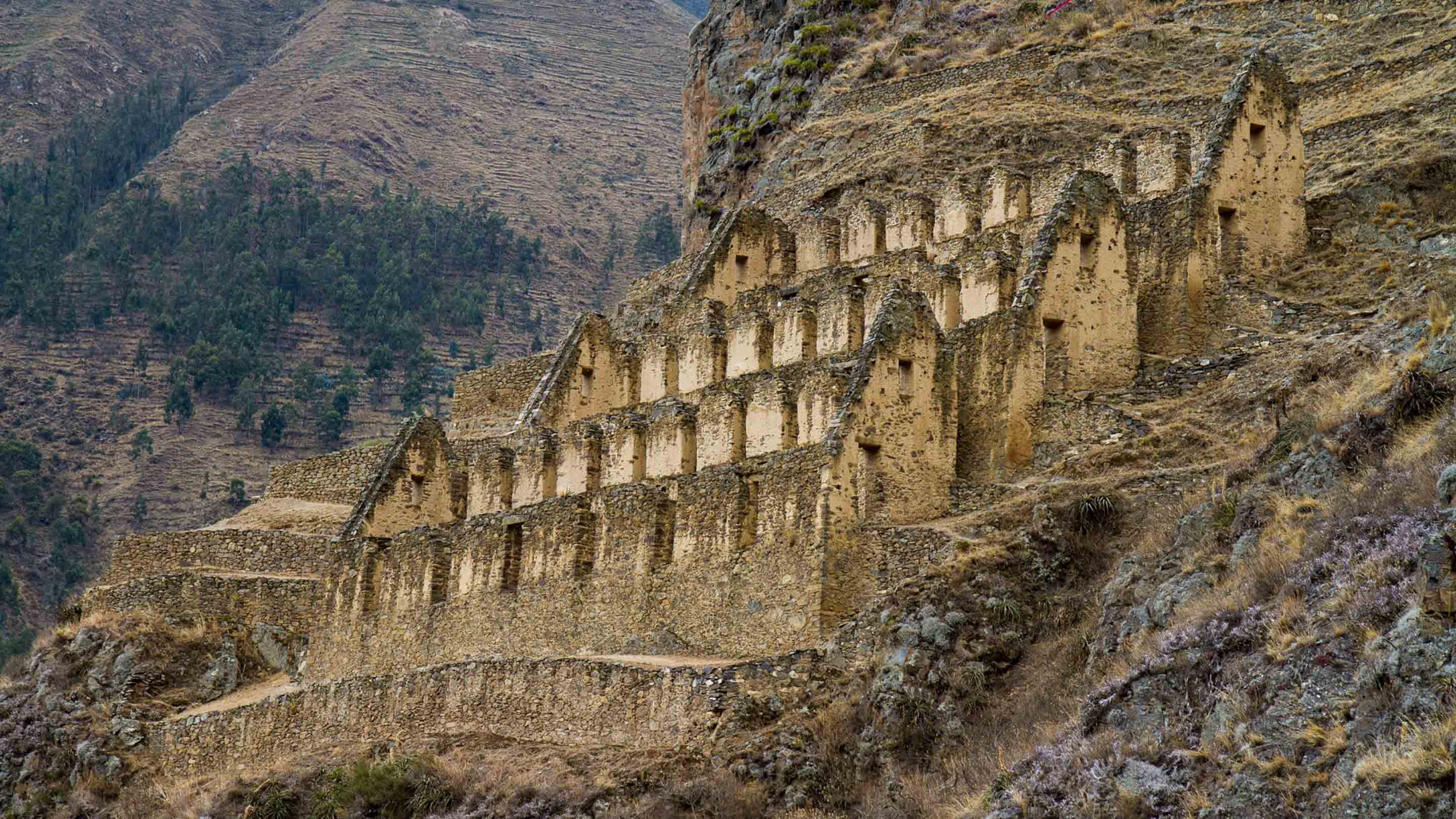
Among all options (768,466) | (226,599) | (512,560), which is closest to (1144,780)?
(768,466)

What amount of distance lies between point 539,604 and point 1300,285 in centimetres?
1305

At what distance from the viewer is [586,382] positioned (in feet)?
133

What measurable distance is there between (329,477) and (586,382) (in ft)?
27.3

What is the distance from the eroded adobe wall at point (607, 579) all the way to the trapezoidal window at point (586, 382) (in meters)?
5.29

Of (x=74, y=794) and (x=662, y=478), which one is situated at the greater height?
(x=662, y=478)

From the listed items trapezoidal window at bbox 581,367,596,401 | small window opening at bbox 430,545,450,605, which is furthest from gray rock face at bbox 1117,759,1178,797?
trapezoidal window at bbox 581,367,596,401

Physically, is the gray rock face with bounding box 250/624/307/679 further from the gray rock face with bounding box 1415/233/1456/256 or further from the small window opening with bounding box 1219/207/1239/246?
the gray rock face with bounding box 1415/233/1456/256

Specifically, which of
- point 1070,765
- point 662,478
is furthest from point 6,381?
point 1070,765

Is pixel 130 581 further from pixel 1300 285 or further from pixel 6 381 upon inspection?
pixel 6 381

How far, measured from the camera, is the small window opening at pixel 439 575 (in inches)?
1385

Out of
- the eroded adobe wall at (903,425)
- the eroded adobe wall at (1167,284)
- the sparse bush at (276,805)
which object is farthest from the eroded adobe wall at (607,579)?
the eroded adobe wall at (1167,284)

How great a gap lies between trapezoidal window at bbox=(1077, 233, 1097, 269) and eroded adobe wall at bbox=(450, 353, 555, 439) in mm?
17260

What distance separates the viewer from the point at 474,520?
35.0 meters

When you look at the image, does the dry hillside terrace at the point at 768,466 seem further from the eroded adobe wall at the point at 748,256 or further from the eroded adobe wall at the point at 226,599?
the eroded adobe wall at the point at 748,256
